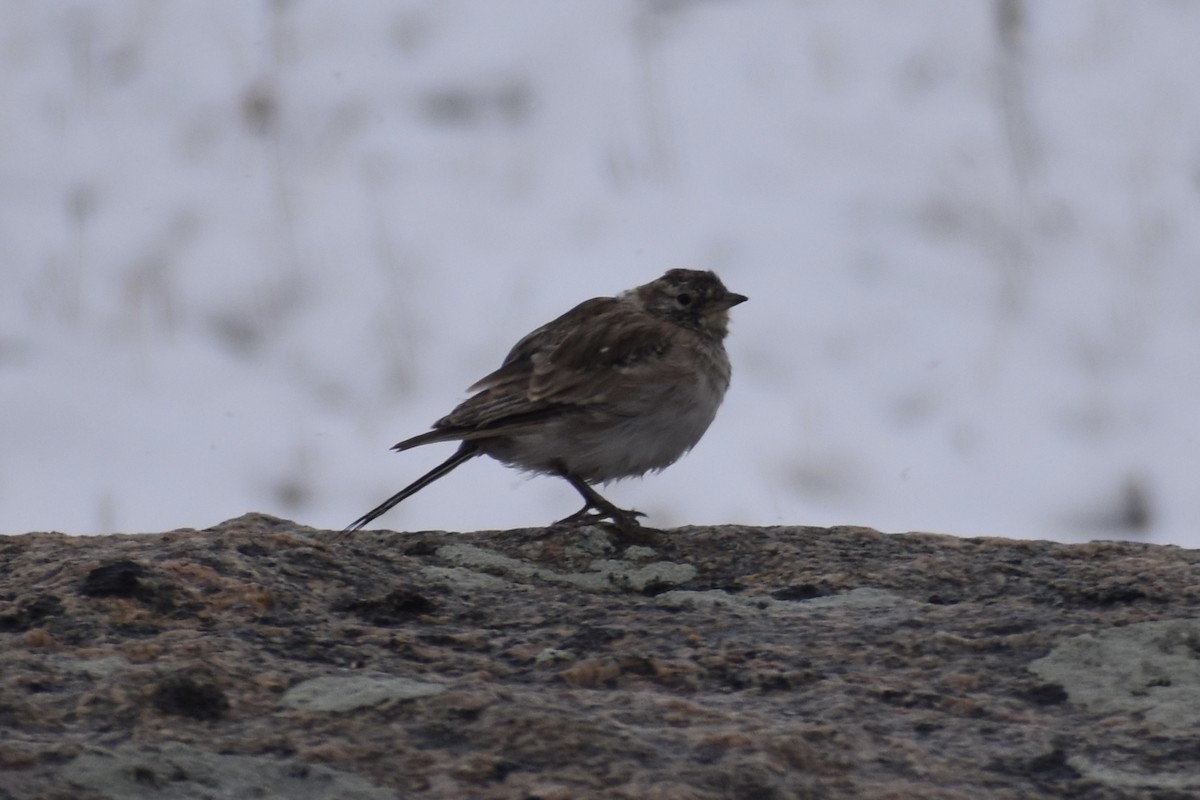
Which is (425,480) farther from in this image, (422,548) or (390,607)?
(390,607)

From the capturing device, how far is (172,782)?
242 centimetres

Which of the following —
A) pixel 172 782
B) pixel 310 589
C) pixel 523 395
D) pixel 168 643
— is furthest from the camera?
pixel 523 395

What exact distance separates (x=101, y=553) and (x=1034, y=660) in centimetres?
177

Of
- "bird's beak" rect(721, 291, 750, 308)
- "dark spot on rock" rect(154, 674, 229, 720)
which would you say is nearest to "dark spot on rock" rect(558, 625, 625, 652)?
"dark spot on rock" rect(154, 674, 229, 720)

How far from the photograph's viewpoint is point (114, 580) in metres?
3.26

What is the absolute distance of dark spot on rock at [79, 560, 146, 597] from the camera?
3.24 m

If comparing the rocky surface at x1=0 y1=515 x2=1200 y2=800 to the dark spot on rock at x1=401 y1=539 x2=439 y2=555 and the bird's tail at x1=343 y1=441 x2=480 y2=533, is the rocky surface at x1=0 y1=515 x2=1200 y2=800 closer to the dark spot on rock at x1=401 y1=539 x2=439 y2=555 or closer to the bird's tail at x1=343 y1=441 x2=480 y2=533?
the dark spot on rock at x1=401 y1=539 x2=439 y2=555

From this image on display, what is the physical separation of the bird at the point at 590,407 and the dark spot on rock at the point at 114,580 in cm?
176

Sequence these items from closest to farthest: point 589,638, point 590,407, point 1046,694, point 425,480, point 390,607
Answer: point 1046,694
point 589,638
point 390,607
point 425,480
point 590,407

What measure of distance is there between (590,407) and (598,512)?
1.00 feet

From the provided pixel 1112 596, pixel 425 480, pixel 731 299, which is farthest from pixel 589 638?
pixel 731 299

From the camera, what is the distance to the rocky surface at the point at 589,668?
2516 millimetres

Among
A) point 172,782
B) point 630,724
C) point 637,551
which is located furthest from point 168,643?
point 637,551

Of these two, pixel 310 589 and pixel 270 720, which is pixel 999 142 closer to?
pixel 310 589
